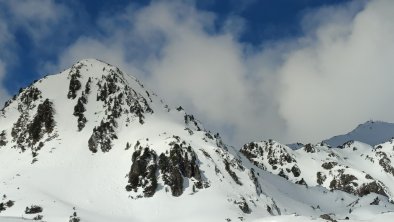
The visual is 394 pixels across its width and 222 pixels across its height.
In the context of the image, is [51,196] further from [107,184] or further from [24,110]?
[24,110]

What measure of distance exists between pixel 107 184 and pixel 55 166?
14760 mm

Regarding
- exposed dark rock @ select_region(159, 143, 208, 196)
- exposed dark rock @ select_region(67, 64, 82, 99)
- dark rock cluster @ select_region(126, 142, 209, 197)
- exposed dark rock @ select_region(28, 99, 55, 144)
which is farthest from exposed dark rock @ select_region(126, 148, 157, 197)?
exposed dark rock @ select_region(67, 64, 82, 99)

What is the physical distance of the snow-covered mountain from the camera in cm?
11031

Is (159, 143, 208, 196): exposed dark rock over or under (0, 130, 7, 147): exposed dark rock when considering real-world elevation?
under

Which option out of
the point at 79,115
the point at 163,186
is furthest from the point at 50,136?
the point at 163,186

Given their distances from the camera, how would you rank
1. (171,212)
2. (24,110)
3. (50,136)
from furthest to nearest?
(24,110), (50,136), (171,212)

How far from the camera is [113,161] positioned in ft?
429

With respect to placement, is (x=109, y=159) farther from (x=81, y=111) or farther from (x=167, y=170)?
(x=81, y=111)

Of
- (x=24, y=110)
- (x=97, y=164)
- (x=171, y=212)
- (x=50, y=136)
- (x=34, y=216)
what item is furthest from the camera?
(x=24, y=110)

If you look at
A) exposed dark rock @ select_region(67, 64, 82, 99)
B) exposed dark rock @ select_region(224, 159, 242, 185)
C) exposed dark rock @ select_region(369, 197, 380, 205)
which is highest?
exposed dark rock @ select_region(67, 64, 82, 99)

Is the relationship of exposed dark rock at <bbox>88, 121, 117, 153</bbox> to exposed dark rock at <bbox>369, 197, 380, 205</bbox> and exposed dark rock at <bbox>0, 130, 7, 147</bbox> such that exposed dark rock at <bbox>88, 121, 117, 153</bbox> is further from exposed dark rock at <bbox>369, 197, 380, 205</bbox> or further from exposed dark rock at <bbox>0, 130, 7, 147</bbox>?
exposed dark rock at <bbox>369, 197, 380, 205</bbox>

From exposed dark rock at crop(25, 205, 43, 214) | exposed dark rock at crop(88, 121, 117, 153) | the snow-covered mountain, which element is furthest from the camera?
exposed dark rock at crop(88, 121, 117, 153)

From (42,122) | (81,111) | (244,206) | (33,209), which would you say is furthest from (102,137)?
(244,206)

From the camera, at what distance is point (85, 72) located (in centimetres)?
15862
